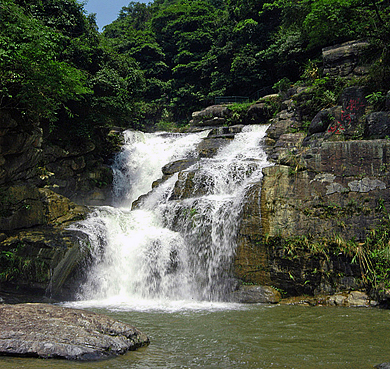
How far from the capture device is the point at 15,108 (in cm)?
1016

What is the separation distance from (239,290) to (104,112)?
12064mm

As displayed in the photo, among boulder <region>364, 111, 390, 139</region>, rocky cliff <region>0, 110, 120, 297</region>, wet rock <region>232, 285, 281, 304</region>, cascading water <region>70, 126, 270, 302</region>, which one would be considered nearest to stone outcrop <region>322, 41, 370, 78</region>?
boulder <region>364, 111, 390, 139</region>

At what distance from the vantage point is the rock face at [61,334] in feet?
14.1

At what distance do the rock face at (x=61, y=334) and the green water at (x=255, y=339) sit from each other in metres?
0.15

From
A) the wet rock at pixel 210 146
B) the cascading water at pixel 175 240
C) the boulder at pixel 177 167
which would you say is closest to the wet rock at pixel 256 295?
the cascading water at pixel 175 240

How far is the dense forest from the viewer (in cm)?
967

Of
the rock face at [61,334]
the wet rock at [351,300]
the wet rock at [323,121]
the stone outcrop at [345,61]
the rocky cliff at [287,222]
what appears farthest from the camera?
the stone outcrop at [345,61]

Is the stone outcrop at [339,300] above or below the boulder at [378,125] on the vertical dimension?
below

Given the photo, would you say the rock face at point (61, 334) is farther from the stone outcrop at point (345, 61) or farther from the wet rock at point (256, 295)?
the stone outcrop at point (345, 61)

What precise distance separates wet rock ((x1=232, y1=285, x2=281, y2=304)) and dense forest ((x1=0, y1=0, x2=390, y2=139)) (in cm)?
774

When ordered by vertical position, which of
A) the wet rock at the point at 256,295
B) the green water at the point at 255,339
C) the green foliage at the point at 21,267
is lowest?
the green water at the point at 255,339

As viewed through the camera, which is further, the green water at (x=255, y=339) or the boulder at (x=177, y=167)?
the boulder at (x=177, y=167)

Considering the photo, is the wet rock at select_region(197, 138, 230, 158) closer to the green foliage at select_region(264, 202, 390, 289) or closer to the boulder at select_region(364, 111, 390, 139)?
the boulder at select_region(364, 111, 390, 139)

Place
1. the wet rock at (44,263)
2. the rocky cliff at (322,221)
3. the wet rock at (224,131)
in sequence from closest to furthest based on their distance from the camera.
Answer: the rocky cliff at (322,221)
the wet rock at (44,263)
the wet rock at (224,131)
